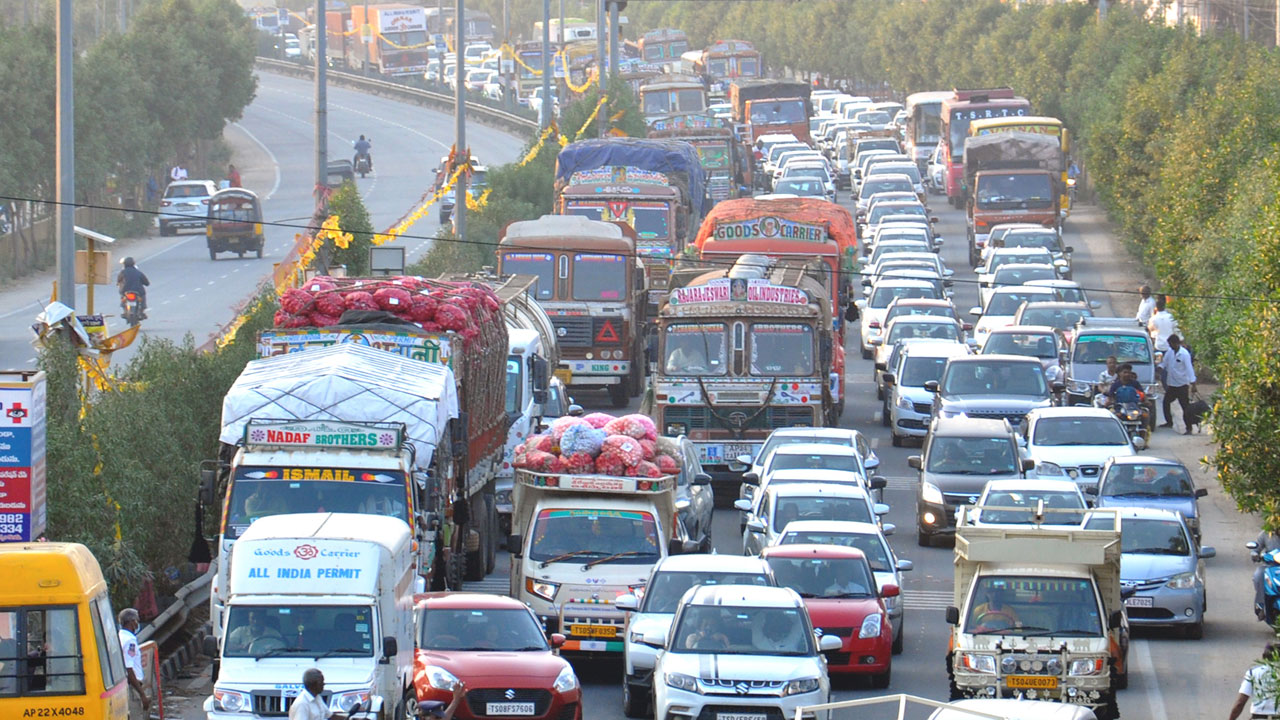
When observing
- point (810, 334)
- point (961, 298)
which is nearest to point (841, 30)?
point (961, 298)

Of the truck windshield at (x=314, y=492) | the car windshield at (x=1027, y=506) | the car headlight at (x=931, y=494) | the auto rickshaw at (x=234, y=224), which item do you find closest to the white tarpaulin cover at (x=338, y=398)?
the truck windshield at (x=314, y=492)

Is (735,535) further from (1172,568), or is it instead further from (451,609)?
(451,609)

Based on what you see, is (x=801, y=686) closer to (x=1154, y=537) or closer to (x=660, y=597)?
(x=660, y=597)

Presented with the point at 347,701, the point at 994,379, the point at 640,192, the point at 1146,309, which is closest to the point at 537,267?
the point at 640,192

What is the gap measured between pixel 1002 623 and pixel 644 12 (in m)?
141

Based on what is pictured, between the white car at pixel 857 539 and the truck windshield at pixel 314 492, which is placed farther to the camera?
the white car at pixel 857 539

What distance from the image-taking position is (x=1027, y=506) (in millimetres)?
24016

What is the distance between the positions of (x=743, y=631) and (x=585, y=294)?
65.6ft

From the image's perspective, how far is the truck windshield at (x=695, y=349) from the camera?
99.0 feet

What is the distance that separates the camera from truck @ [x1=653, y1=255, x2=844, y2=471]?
98.5 feet

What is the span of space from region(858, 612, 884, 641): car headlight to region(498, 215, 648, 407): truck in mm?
17559

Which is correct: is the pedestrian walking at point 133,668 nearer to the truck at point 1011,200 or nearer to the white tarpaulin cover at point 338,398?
the white tarpaulin cover at point 338,398

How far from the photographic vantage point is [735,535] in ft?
93.7

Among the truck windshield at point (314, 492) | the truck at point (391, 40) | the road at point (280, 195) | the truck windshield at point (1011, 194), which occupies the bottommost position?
the road at point (280, 195)
